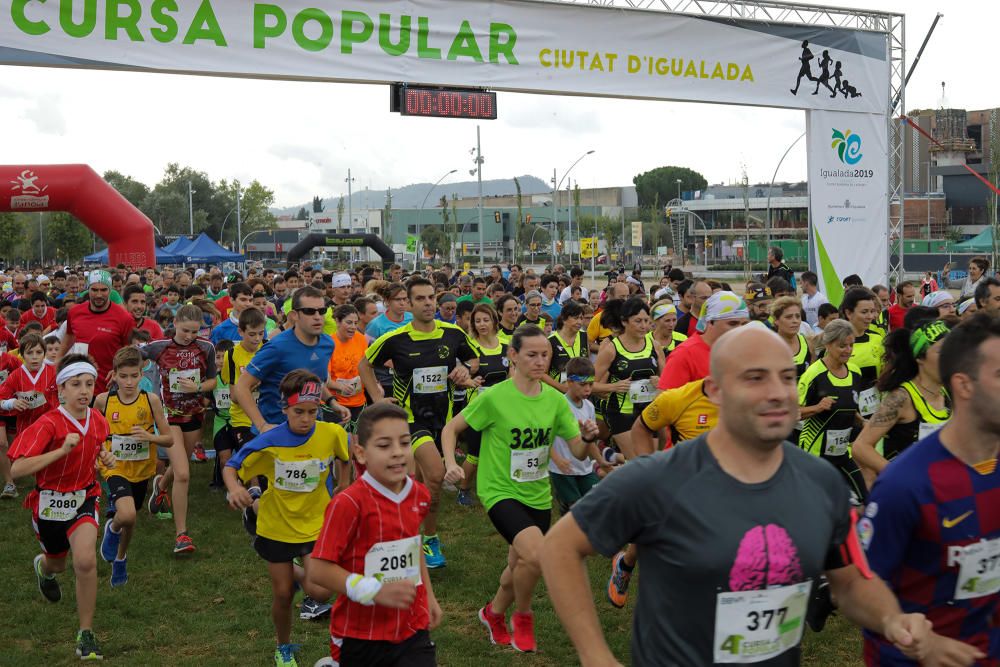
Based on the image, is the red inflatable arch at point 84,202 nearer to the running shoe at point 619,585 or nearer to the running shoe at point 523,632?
the running shoe at point 619,585

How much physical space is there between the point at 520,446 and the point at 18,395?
5643mm

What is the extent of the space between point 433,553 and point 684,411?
264 cm

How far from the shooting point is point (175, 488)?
8117 mm

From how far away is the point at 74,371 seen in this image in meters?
6.21

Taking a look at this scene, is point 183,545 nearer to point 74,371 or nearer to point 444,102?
point 74,371

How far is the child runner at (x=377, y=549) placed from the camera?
4059 millimetres

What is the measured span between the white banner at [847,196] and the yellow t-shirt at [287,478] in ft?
39.1

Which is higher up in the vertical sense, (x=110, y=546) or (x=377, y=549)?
(x=377, y=549)

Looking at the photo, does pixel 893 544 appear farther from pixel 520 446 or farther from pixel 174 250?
pixel 174 250

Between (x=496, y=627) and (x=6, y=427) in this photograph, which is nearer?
(x=496, y=627)

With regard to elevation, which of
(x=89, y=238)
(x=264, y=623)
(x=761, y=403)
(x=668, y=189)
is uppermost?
(x=668, y=189)

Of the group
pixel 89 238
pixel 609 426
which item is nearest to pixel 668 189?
pixel 89 238

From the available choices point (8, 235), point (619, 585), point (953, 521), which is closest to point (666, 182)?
point (8, 235)

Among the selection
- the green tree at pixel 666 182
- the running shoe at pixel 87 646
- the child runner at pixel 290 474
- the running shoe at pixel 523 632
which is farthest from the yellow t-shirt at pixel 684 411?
the green tree at pixel 666 182
